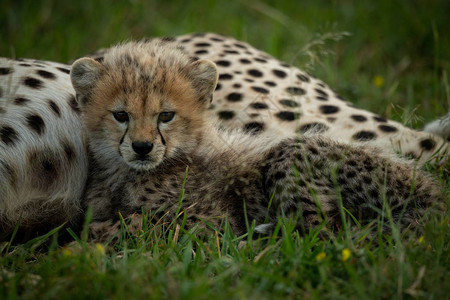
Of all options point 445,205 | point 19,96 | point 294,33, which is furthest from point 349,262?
point 294,33

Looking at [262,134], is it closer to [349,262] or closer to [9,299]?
[349,262]

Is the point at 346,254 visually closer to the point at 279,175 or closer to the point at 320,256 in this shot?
the point at 320,256

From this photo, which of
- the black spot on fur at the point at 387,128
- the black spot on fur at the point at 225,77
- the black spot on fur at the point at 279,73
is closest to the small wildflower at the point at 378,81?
the black spot on fur at the point at 279,73

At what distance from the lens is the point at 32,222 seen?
110 inches

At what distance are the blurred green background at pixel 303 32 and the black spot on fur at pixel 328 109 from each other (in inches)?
34.9

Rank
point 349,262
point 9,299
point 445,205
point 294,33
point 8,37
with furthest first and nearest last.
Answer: point 294,33
point 8,37
point 445,205
point 349,262
point 9,299

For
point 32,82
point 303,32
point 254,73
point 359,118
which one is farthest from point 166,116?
point 303,32

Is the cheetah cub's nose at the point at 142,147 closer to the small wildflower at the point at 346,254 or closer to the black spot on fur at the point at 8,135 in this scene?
the black spot on fur at the point at 8,135

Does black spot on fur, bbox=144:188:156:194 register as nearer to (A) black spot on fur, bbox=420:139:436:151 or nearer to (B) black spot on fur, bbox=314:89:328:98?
(B) black spot on fur, bbox=314:89:328:98

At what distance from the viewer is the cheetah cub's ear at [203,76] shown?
288 cm

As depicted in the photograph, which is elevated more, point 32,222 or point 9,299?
point 9,299

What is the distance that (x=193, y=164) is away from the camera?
2875 mm

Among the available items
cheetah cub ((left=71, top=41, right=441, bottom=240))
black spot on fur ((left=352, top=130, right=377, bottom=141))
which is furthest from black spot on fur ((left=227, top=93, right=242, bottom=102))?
black spot on fur ((left=352, top=130, right=377, bottom=141))

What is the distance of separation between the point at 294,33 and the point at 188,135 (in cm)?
288
